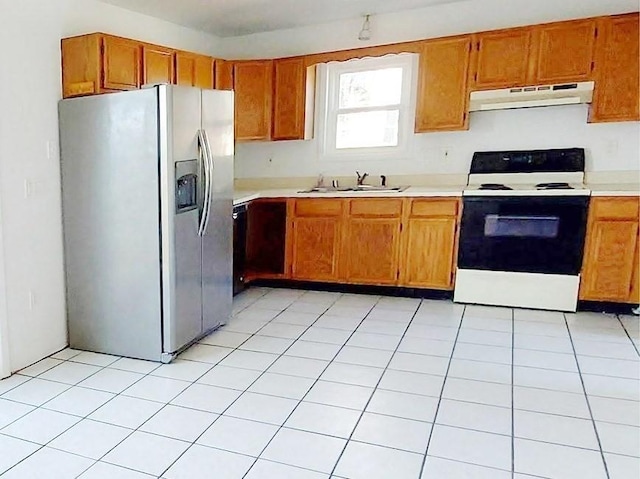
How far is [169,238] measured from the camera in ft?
9.04

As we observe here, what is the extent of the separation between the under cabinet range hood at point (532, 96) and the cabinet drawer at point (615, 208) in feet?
2.58

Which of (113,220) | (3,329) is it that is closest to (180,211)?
(113,220)

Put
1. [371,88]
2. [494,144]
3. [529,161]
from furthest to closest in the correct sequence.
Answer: [371,88], [494,144], [529,161]

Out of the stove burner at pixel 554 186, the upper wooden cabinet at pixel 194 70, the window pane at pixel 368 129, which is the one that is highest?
the upper wooden cabinet at pixel 194 70

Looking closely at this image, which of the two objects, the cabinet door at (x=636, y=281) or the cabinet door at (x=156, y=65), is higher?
the cabinet door at (x=156, y=65)

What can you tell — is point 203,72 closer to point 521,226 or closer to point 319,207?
point 319,207

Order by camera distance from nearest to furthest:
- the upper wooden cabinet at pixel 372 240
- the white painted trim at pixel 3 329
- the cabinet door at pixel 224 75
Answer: the white painted trim at pixel 3 329 → the upper wooden cabinet at pixel 372 240 → the cabinet door at pixel 224 75

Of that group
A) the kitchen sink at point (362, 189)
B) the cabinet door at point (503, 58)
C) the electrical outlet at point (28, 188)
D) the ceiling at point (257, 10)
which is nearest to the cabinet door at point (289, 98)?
the ceiling at point (257, 10)

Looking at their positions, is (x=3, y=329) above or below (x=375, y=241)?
below

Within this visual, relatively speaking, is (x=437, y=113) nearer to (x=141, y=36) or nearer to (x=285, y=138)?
(x=285, y=138)

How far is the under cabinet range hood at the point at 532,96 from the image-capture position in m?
3.69

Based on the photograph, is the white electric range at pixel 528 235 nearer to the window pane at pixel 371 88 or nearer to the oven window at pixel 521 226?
the oven window at pixel 521 226

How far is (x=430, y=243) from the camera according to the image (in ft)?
13.3

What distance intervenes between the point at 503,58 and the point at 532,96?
1.25 feet
